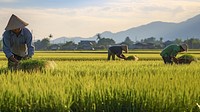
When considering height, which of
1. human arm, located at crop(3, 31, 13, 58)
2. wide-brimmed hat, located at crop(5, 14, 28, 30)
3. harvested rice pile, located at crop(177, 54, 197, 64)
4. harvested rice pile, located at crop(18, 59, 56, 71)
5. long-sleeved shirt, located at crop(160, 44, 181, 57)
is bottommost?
harvested rice pile, located at crop(177, 54, 197, 64)

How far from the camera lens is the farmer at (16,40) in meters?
8.29

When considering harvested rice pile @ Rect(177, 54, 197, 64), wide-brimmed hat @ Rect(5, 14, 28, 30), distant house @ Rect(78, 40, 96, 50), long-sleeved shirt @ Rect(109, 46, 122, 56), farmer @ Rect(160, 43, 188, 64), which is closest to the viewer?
wide-brimmed hat @ Rect(5, 14, 28, 30)

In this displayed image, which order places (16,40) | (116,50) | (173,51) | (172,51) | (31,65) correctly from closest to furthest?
(31,65) → (16,40) → (173,51) → (172,51) → (116,50)

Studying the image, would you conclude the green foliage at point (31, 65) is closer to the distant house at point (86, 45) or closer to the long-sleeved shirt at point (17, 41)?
the long-sleeved shirt at point (17, 41)

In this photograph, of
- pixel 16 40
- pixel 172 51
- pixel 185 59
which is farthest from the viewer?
pixel 185 59

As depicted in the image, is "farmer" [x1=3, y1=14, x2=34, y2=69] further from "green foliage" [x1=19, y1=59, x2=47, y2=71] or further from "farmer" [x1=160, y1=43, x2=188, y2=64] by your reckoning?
"farmer" [x1=160, y1=43, x2=188, y2=64]

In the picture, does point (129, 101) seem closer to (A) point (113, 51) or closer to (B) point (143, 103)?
(B) point (143, 103)

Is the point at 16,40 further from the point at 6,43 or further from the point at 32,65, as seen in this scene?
the point at 32,65

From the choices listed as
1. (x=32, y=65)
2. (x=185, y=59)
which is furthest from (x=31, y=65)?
(x=185, y=59)

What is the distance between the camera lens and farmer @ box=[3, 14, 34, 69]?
8.29 m

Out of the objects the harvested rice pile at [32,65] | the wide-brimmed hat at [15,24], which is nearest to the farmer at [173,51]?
the harvested rice pile at [32,65]

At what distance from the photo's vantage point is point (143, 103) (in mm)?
4074

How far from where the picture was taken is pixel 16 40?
8.59 metres

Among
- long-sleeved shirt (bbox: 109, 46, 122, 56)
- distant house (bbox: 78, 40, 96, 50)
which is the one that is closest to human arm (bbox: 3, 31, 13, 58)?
long-sleeved shirt (bbox: 109, 46, 122, 56)
